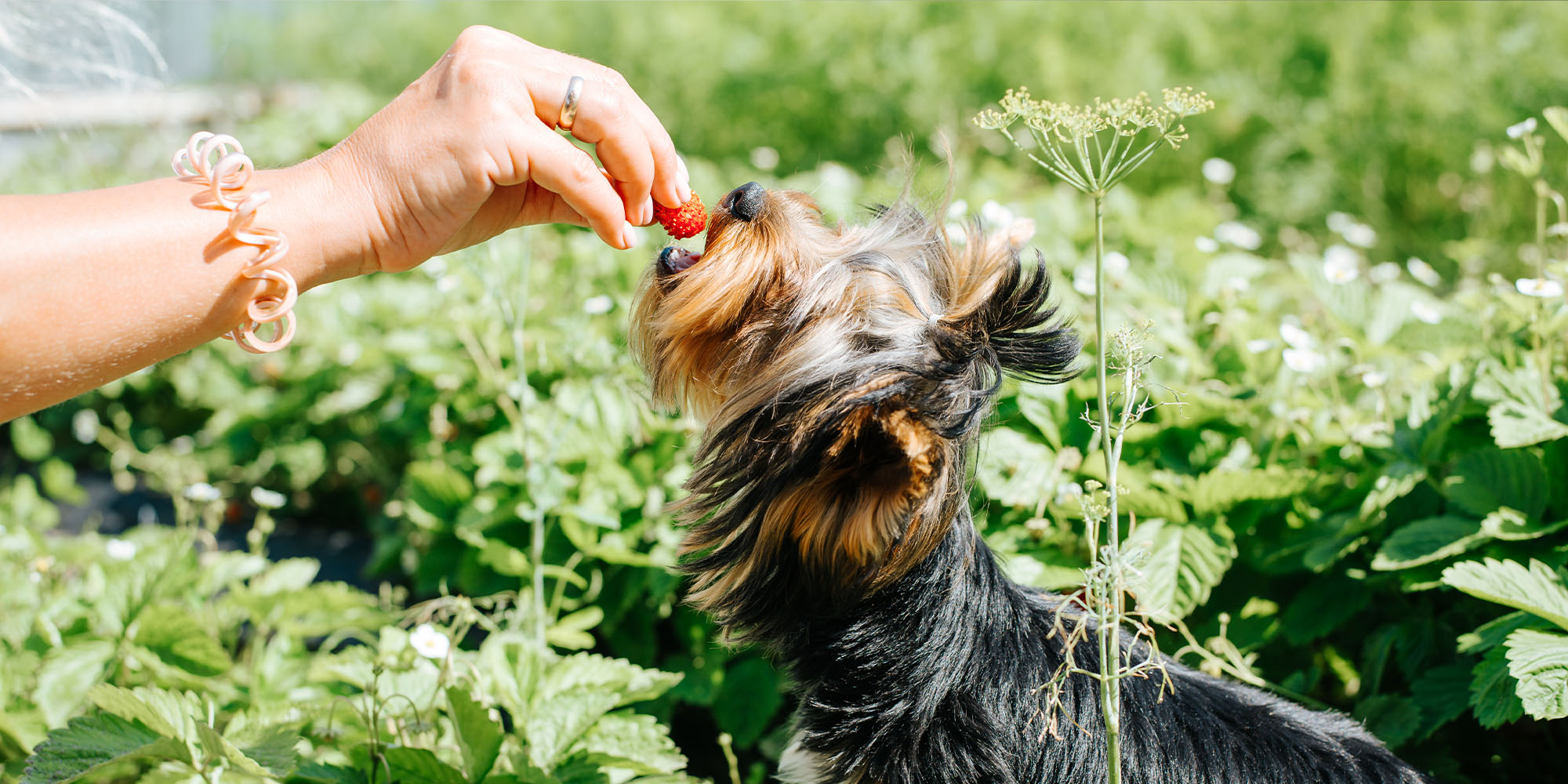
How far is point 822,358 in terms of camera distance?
6.43 feet

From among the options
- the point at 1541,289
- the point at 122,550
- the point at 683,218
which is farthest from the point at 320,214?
the point at 1541,289

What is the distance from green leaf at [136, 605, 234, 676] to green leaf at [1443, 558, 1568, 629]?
2979 millimetres

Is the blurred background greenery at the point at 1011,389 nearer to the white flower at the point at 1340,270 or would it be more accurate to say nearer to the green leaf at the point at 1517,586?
the white flower at the point at 1340,270

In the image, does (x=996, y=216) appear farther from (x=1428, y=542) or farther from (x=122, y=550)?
(x=122, y=550)

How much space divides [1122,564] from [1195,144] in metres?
6.20

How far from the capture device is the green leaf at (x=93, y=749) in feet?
6.47

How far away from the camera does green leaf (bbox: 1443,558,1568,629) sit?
6.39ft

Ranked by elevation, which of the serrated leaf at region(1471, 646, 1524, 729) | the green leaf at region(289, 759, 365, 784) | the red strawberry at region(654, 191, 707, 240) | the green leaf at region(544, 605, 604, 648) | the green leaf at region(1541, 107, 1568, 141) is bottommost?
the green leaf at region(289, 759, 365, 784)

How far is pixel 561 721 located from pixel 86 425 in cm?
450

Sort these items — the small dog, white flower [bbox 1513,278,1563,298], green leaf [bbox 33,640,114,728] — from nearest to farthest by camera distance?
the small dog → white flower [bbox 1513,278,1563,298] → green leaf [bbox 33,640,114,728]

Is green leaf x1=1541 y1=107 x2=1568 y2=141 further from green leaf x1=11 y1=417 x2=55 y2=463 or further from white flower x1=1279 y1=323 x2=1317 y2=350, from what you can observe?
green leaf x1=11 y1=417 x2=55 y2=463

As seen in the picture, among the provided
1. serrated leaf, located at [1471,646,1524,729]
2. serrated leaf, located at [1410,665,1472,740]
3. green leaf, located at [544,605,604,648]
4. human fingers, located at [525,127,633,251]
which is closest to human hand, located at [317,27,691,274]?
human fingers, located at [525,127,633,251]

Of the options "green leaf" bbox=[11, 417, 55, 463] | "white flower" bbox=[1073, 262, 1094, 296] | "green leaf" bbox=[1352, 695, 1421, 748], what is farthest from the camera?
"green leaf" bbox=[11, 417, 55, 463]

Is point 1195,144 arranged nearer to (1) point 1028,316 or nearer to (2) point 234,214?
(1) point 1028,316
